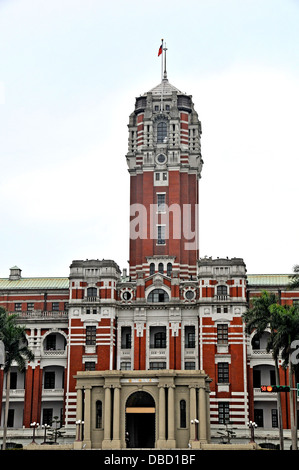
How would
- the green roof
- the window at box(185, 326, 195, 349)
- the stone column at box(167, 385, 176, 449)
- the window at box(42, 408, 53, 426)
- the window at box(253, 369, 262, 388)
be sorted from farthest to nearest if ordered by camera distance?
the green roof < the window at box(253, 369, 262, 388) < the window at box(42, 408, 53, 426) < the window at box(185, 326, 195, 349) < the stone column at box(167, 385, 176, 449)

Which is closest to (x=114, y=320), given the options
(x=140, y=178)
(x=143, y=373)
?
(x=143, y=373)

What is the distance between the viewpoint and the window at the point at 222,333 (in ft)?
283

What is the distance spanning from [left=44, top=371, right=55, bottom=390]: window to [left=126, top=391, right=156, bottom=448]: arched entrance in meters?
14.9

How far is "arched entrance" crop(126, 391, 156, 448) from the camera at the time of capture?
7556 centimetres

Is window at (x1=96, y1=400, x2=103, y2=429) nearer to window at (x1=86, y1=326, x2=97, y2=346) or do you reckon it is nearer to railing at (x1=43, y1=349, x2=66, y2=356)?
window at (x1=86, y1=326, x2=97, y2=346)

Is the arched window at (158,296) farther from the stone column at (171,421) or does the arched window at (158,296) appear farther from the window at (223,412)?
the stone column at (171,421)

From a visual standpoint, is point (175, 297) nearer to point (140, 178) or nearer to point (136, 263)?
point (136, 263)

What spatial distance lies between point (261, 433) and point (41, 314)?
31.3 metres

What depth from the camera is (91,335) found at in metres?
87.7

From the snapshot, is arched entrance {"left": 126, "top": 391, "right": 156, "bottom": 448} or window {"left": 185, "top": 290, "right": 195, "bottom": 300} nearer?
arched entrance {"left": 126, "top": 391, "right": 156, "bottom": 448}

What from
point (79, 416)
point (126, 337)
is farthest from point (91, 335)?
point (79, 416)

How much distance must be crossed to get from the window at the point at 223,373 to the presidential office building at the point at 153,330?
120mm
